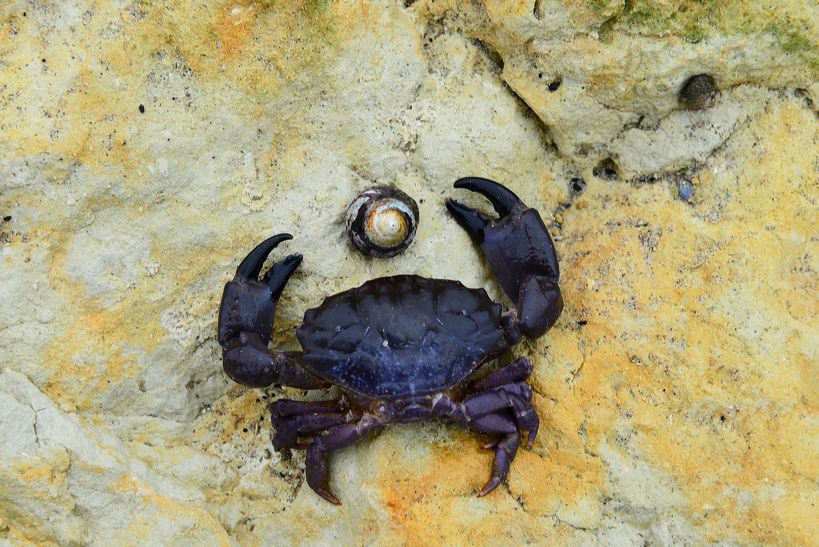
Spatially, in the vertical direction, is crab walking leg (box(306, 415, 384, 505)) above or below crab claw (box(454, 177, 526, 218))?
below

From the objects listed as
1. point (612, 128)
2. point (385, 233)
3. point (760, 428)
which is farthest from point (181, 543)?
point (612, 128)

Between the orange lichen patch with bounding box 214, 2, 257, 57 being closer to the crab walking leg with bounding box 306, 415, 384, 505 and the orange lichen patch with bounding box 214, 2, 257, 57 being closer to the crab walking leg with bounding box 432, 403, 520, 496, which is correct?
the crab walking leg with bounding box 306, 415, 384, 505

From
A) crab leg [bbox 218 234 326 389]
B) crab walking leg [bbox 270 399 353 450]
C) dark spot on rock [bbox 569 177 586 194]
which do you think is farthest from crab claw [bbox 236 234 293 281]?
dark spot on rock [bbox 569 177 586 194]

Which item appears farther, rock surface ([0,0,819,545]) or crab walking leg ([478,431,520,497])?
crab walking leg ([478,431,520,497])

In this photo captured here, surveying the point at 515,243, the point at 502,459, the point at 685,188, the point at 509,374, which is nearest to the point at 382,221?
the point at 515,243

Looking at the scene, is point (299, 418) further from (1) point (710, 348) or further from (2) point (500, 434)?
(1) point (710, 348)

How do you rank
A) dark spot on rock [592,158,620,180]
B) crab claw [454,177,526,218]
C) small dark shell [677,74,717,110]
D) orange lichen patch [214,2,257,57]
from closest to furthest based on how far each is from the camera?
orange lichen patch [214,2,257,57]
small dark shell [677,74,717,110]
crab claw [454,177,526,218]
dark spot on rock [592,158,620,180]

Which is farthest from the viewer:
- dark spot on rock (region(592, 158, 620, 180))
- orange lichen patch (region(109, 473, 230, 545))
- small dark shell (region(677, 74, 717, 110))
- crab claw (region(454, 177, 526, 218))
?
dark spot on rock (region(592, 158, 620, 180))
